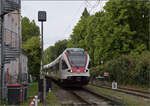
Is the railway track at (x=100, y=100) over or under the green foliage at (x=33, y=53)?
under

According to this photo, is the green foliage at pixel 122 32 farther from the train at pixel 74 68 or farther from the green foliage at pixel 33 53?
the train at pixel 74 68

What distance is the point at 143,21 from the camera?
30.7 metres

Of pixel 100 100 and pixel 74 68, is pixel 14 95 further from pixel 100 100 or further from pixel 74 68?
pixel 74 68

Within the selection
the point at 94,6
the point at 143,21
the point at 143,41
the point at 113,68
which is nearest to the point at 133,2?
the point at 143,21

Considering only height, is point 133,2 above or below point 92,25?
above

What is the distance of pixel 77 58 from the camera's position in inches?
728

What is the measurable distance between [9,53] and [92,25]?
616 cm

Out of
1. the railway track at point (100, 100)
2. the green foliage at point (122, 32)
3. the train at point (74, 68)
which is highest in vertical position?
the green foliage at point (122, 32)

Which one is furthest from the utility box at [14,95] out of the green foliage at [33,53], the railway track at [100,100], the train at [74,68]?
the green foliage at [33,53]

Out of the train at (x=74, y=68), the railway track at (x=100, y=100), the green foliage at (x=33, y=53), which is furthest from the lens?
the green foliage at (x=33, y=53)

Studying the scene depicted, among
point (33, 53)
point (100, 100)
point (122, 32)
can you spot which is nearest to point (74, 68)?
point (100, 100)

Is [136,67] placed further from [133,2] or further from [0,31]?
[0,31]

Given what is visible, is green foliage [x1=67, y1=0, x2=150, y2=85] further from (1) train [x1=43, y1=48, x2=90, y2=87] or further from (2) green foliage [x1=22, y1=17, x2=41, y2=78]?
(1) train [x1=43, y1=48, x2=90, y2=87]

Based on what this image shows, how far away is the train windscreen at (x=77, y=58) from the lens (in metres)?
18.2
